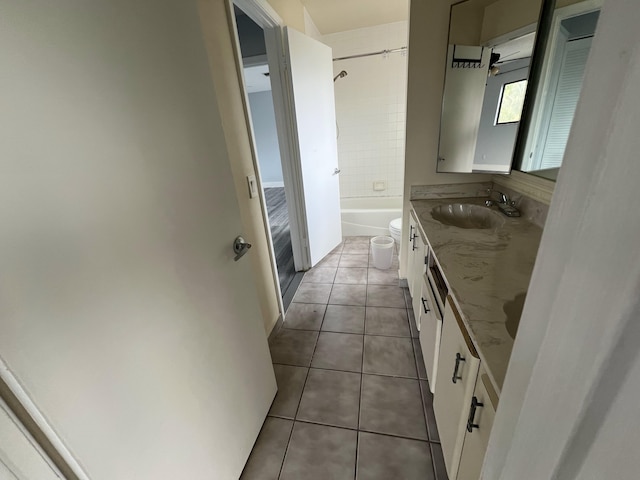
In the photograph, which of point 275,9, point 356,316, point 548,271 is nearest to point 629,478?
point 548,271

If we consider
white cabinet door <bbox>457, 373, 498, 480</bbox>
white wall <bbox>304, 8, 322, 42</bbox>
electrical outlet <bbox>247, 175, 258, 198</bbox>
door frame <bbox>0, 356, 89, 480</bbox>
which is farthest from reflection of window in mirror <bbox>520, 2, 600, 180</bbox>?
white wall <bbox>304, 8, 322, 42</bbox>

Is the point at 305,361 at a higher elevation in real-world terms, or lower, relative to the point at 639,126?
lower

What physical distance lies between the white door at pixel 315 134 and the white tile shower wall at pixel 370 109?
2.75 ft

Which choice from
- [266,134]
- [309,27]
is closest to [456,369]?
[309,27]

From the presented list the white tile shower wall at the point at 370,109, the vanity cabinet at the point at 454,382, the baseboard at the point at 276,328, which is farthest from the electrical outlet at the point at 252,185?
the white tile shower wall at the point at 370,109

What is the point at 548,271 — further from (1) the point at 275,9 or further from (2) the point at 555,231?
(1) the point at 275,9

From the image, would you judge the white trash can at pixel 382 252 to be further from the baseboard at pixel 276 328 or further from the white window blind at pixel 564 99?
the white window blind at pixel 564 99

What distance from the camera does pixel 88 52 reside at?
539 mm

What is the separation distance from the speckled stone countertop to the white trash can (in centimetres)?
100

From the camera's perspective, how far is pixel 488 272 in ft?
3.16

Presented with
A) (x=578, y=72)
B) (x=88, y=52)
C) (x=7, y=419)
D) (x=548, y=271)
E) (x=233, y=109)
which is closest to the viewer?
(x=548, y=271)

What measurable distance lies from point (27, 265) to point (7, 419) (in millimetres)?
251

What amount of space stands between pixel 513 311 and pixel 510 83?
139 cm

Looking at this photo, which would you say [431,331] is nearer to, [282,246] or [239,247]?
[239,247]
